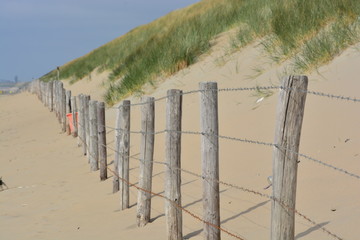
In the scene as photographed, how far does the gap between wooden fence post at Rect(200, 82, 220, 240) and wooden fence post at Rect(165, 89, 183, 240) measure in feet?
2.07

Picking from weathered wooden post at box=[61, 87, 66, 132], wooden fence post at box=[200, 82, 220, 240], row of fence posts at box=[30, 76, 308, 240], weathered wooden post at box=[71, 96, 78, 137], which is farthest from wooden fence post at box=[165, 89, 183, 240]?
weathered wooden post at box=[61, 87, 66, 132]

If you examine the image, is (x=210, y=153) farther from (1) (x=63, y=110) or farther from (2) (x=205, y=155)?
(1) (x=63, y=110)

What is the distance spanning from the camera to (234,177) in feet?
25.8

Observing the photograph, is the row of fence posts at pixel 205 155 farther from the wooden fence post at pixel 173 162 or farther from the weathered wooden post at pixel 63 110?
the weathered wooden post at pixel 63 110

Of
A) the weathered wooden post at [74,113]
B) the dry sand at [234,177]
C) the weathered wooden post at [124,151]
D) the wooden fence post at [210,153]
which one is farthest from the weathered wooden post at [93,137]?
the wooden fence post at [210,153]

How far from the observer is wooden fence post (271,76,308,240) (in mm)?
4145

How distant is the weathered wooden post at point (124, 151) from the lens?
769 cm

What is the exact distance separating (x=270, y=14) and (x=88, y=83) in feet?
57.1

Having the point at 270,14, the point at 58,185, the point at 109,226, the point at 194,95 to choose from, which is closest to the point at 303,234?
the point at 109,226

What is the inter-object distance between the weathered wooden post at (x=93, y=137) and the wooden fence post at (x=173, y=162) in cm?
467

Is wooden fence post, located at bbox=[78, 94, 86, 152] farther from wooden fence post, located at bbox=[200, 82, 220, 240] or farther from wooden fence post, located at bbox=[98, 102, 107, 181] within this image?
wooden fence post, located at bbox=[200, 82, 220, 240]

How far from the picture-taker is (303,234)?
17.8 ft

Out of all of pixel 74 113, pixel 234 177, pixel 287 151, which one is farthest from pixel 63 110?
pixel 287 151

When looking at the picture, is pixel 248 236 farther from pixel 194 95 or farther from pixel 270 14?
pixel 270 14
